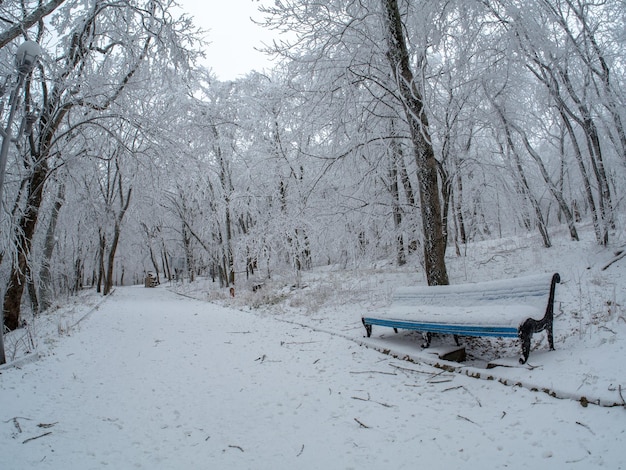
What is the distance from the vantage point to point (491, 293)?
4.17 metres

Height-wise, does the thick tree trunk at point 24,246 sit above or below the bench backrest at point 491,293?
above

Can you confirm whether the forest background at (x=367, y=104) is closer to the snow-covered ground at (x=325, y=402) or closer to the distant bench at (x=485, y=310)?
the distant bench at (x=485, y=310)

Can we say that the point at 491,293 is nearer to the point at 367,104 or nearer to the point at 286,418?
the point at 286,418

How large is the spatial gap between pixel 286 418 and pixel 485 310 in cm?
247

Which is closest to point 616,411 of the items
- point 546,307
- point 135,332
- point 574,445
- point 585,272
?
point 574,445

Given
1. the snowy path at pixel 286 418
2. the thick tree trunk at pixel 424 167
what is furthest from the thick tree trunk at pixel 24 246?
the thick tree trunk at pixel 424 167

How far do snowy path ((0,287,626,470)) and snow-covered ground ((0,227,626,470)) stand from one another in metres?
0.01

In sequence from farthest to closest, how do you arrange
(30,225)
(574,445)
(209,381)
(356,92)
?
(30,225) → (356,92) → (209,381) → (574,445)

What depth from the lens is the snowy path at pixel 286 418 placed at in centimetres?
221

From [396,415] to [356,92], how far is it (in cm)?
520

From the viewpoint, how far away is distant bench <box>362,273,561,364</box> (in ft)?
10.8

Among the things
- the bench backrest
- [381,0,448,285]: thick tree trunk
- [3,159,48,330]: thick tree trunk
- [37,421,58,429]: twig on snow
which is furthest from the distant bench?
[3,159,48,330]: thick tree trunk

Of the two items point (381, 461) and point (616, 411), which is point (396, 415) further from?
point (616, 411)

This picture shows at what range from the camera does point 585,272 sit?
634 centimetres
